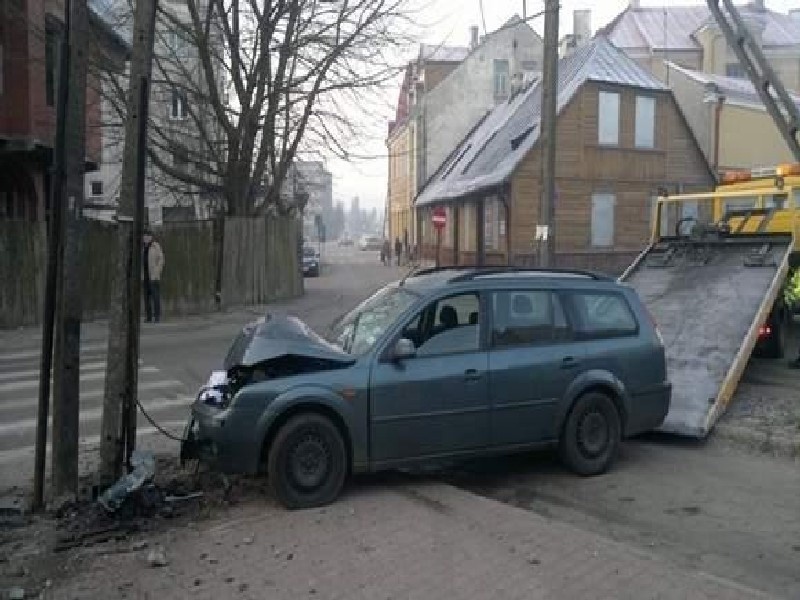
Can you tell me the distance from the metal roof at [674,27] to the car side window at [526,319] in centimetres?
4908

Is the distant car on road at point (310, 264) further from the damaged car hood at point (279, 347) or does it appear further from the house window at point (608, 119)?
the damaged car hood at point (279, 347)

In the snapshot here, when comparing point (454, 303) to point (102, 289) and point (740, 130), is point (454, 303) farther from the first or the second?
point (740, 130)

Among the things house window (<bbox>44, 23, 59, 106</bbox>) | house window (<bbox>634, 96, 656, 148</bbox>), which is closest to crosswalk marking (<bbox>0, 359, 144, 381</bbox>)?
house window (<bbox>44, 23, 59, 106</bbox>)

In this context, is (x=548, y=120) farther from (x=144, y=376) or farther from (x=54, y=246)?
(x=54, y=246)

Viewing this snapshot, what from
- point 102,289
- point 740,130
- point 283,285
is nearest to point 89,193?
point 283,285

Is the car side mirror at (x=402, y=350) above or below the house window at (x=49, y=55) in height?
below

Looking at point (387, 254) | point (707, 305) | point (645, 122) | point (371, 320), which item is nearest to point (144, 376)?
point (371, 320)

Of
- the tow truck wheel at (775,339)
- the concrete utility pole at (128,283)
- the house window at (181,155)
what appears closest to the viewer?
the concrete utility pole at (128,283)

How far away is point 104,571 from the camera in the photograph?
507 cm

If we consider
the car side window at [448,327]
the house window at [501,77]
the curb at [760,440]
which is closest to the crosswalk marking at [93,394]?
the car side window at [448,327]

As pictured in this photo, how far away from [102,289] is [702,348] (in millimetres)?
13582

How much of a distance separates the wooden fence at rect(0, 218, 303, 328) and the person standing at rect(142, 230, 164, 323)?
2.29 ft

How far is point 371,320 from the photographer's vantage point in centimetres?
691

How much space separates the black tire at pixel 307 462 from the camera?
604 cm
